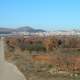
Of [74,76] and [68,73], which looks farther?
[68,73]

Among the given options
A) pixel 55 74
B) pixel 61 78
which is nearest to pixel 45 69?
pixel 55 74

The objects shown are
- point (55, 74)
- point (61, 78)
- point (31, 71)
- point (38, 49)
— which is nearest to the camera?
point (61, 78)

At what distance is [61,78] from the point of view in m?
17.1

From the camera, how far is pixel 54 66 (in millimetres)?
20797

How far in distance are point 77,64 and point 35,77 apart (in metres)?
3.51

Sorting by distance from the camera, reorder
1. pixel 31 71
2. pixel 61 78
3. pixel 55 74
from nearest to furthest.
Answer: pixel 61 78
pixel 55 74
pixel 31 71

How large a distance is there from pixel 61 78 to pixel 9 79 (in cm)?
260

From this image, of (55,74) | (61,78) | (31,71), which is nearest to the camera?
(61,78)

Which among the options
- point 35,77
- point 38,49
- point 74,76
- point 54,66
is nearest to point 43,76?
point 35,77

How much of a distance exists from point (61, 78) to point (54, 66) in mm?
3736

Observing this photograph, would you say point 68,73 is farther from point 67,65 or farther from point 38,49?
point 38,49

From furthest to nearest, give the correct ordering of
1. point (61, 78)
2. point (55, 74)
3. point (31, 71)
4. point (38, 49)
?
point (38, 49) → point (31, 71) → point (55, 74) → point (61, 78)

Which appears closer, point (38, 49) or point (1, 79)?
point (1, 79)

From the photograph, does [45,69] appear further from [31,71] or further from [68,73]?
[68,73]
